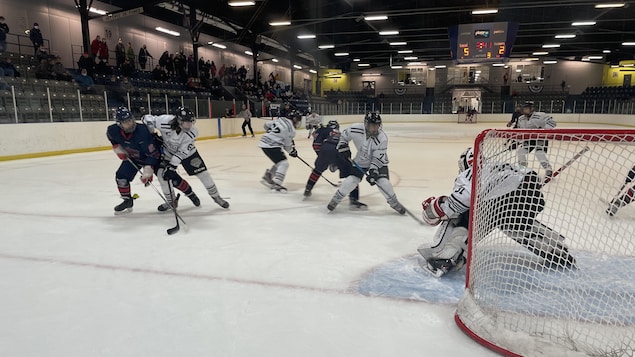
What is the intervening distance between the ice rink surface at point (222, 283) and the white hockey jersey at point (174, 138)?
0.58 metres

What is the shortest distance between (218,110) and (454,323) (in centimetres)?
1287

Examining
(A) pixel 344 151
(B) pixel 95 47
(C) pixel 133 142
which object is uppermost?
(B) pixel 95 47

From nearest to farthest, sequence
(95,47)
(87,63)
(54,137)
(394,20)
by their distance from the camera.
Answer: (54,137) < (87,63) < (95,47) < (394,20)

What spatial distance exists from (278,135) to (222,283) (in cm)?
301

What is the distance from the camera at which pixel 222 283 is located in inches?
90.0

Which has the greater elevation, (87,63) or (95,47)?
(95,47)

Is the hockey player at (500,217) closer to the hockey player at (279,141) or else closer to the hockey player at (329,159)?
the hockey player at (329,159)

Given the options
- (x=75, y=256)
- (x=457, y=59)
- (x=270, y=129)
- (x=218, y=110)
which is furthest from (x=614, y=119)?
(x=75, y=256)

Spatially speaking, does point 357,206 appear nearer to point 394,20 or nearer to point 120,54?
point 120,54

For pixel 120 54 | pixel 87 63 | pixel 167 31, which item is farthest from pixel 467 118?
pixel 87 63

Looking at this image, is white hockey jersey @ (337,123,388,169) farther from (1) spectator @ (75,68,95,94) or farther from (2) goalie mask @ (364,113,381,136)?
(1) spectator @ (75,68,95,94)

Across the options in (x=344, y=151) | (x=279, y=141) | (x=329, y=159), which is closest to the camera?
(x=344, y=151)

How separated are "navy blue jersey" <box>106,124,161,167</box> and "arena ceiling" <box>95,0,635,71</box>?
35.9 ft

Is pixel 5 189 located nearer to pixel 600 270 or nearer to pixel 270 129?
pixel 270 129
